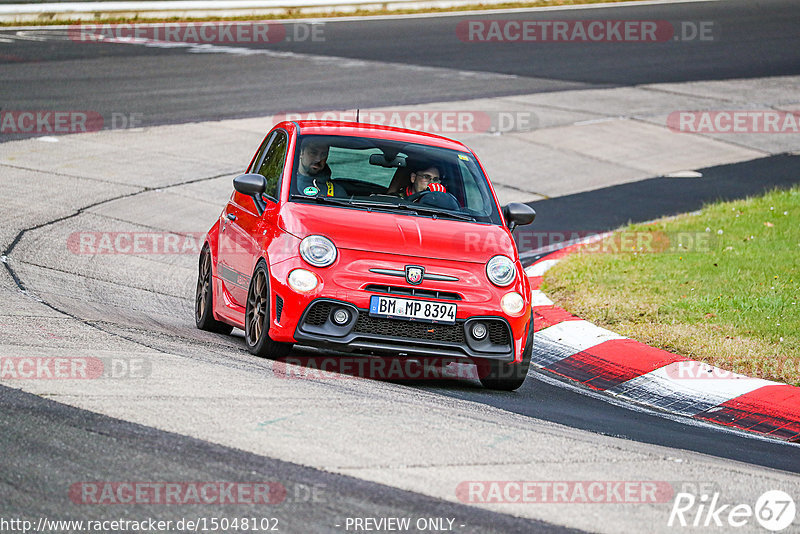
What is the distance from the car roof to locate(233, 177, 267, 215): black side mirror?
56cm

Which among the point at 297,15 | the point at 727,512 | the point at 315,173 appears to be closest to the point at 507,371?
the point at 315,173

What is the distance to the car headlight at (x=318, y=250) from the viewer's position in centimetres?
724

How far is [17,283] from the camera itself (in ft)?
30.1

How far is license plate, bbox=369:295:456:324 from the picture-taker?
7.16 m

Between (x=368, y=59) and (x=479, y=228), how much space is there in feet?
55.5

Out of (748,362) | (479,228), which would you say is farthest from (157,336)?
(748,362)

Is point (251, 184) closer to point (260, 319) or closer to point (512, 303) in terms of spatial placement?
point (260, 319)

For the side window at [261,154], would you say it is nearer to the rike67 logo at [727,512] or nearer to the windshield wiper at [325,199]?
the windshield wiper at [325,199]

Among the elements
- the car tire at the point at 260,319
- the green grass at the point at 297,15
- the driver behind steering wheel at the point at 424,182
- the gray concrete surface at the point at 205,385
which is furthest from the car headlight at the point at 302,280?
the green grass at the point at 297,15

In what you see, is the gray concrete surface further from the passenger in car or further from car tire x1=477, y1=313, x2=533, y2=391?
the passenger in car

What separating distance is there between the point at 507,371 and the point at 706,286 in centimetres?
360

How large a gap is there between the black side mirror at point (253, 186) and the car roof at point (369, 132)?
22.2 inches

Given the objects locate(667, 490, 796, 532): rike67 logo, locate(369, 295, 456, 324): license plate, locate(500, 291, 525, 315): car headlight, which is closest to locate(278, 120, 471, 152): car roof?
locate(500, 291, 525, 315): car headlight

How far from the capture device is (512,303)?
746 centimetres
